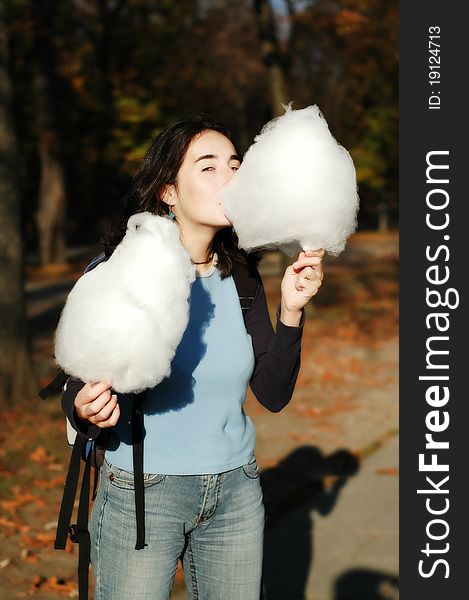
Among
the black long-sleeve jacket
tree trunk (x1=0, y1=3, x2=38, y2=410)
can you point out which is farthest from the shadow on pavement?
tree trunk (x1=0, y1=3, x2=38, y2=410)

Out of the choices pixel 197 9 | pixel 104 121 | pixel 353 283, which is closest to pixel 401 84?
pixel 353 283

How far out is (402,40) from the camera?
5004 millimetres

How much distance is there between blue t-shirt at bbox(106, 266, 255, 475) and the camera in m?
2.51

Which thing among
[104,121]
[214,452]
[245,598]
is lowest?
[245,598]

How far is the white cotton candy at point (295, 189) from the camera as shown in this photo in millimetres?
2578

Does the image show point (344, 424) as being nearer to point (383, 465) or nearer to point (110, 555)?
Result: point (383, 465)

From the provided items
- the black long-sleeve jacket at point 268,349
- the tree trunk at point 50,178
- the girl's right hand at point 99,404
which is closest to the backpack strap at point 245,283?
the black long-sleeve jacket at point 268,349

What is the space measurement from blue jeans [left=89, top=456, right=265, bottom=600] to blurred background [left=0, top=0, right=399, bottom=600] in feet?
3.50

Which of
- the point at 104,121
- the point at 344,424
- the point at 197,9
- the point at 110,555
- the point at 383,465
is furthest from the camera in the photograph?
the point at 197,9

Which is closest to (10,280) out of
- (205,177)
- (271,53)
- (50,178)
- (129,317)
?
(205,177)

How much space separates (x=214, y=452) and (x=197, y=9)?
26603 mm

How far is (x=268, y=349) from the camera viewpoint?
8.85 feet

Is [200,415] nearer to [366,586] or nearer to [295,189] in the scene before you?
[295,189]

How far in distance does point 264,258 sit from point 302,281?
28.8 ft
